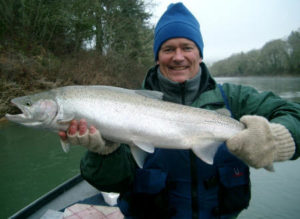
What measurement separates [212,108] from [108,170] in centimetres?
124

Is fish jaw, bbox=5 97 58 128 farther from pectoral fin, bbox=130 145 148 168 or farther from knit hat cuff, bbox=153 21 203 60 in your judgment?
knit hat cuff, bbox=153 21 203 60

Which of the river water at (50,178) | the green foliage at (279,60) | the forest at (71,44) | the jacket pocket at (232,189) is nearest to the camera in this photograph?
the jacket pocket at (232,189)

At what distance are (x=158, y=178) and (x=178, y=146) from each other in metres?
0.37

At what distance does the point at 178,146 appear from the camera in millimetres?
2453

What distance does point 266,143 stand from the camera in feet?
7.23

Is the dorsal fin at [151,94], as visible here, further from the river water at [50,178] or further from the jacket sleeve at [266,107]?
the river water at [50,178]

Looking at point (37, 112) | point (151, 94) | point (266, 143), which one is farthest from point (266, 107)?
point (37, 112)

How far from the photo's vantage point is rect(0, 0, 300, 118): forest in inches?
522

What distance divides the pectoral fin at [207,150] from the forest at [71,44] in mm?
10120

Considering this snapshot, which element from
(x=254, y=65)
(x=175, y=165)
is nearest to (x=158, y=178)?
(x=175, y=165)

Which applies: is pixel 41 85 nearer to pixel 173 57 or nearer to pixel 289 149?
pixel 173 57

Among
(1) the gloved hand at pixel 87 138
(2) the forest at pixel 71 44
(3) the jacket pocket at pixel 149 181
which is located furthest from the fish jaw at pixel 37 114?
(2) the forest at pixel 71 44

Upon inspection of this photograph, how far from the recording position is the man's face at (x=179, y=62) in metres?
2.83

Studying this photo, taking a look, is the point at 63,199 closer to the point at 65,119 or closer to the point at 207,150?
the point at 65,119
